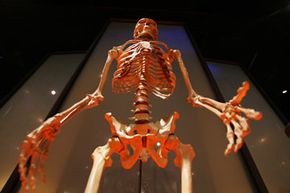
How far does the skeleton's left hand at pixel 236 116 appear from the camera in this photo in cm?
93

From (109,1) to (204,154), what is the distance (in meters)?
2.96

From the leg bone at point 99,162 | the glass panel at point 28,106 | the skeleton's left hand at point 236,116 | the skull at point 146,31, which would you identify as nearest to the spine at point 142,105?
the leg bone at point 99,162

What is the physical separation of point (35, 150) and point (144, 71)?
0.84m

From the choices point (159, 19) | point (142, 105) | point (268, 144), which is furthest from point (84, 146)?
point (159, 19)

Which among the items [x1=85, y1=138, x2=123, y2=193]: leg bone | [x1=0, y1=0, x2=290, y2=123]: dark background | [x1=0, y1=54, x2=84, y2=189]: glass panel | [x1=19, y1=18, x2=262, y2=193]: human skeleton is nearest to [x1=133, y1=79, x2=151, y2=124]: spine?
[x1=19, y1=18, x2=262, y2=193]: human skeleton

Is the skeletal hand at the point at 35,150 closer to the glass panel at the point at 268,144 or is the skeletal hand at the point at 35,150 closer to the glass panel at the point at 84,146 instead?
the glass panel at the point at 84,146

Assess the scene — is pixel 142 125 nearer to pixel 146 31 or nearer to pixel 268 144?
pixel 146 31

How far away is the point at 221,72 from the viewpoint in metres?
3.50

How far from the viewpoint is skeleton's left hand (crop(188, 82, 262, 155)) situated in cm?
93

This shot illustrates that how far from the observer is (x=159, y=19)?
388cm

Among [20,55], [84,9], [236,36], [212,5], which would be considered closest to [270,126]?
[236,36]

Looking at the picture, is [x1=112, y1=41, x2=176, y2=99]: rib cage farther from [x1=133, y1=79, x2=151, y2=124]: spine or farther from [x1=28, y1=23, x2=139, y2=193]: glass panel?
[x1=28, y1=23, x2=139, y2=193]: glass panel

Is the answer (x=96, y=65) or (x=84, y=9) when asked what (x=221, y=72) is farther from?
(x=84, y=9)

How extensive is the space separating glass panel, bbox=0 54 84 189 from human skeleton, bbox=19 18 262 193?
748mm
